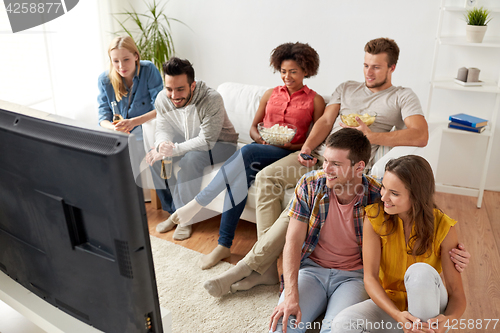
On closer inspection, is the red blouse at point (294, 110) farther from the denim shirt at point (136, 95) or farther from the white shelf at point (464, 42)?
the white shelf at point (464, 42)

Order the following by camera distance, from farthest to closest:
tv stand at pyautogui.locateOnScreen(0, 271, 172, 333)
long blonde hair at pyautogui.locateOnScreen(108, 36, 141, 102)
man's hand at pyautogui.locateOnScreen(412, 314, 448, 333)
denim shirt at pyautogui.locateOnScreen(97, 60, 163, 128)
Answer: denim shirt at pyautogui.locateOnScreen(97, 60, 163, 128) → long blonde hair at pyautogui.locateOnScreen(108, 36, 141, 102) → man's hand at pyautogui.locateOnScreen(412, 314, 448, 333) → tv stand at pyautogui.locateOnScreen(0, 271, 172, 333)

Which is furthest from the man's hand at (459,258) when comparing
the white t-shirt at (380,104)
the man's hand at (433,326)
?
the white t-shirt at (380,104)

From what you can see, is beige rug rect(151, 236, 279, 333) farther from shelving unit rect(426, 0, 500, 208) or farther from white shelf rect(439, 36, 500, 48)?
white shelf rect(439, 36, 500, 48)

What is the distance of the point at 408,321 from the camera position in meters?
1.27

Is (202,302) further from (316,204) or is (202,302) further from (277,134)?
(277,134)

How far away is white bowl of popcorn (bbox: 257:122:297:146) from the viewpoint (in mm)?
2309

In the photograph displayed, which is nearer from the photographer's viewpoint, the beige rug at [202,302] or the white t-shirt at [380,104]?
the beige rug at [202,302]

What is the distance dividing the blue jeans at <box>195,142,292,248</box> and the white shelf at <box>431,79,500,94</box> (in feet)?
4.20

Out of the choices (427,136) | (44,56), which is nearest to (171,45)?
(44,56)

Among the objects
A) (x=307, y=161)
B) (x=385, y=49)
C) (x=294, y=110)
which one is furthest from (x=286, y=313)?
(x=385, y=49)

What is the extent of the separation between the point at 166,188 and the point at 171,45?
1935mm

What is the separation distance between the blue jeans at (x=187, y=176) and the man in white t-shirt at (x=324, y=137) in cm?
29

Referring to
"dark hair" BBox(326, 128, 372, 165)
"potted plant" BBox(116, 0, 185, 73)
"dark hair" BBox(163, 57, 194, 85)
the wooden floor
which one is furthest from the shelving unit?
"potted plant" BBox(116, 0, 185, 73)

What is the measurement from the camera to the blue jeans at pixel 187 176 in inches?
86.9
